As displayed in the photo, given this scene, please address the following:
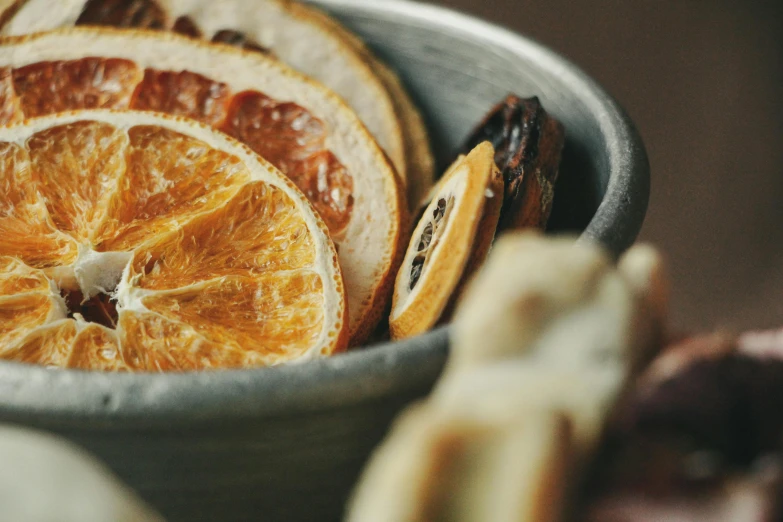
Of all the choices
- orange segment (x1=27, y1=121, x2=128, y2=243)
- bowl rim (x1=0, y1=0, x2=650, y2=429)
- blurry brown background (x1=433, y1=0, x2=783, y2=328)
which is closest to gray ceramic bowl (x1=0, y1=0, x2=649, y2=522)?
bowl rim (x1=0, y1=0, x2=650, y2=429)

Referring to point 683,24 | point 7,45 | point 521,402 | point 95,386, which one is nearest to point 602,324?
point 521,402

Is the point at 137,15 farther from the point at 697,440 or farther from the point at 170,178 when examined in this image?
the point at 697,440

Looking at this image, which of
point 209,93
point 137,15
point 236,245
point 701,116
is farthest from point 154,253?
point 701,116

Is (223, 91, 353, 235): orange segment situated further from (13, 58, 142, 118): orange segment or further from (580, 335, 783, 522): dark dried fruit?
(580, 335, 783, 522): dark dried fruit

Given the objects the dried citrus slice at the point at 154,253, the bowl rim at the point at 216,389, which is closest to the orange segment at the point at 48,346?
the dried citrus slice at the point at 154,253

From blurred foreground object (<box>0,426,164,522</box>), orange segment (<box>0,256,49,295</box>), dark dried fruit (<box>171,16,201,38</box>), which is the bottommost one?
orange segment (<box>0,256,49,295</box>)

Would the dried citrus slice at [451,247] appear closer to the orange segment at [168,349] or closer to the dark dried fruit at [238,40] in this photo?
the orange segment at [168,349]
